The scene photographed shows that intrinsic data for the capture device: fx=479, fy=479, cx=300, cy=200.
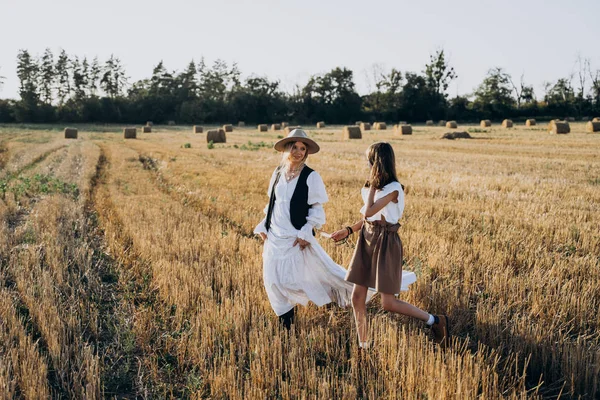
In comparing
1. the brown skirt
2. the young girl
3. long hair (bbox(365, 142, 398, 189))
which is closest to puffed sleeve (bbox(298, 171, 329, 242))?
the young girl

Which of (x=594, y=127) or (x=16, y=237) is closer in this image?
(x=16, y=237)

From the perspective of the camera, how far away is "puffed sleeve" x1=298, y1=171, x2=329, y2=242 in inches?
172

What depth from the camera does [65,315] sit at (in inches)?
Result: 183

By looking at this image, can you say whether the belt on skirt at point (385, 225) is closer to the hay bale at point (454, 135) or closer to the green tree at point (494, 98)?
the hay bale at point (454, 135)

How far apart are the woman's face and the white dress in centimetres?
18

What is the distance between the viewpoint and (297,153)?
14.7ft

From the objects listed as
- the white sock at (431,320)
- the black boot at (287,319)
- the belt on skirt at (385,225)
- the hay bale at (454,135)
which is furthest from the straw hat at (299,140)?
the hay bale at (454,135)

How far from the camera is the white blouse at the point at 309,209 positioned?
4391 millimetres

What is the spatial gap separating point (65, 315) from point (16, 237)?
3616 millimetres

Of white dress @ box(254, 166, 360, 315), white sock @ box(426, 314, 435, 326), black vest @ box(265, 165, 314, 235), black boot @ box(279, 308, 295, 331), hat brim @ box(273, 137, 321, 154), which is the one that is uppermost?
hat brim @ box(273, 137, 321, 154)

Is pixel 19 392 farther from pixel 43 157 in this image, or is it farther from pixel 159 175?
pixel 43 157

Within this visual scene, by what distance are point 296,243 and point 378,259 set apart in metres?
0.86

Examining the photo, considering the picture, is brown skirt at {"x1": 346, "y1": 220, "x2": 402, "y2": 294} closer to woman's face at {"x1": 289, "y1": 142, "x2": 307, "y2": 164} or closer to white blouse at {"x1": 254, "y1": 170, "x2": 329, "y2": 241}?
white blouse at {"x1": 254, "y1": 170, "x2": 329, "y2": 241}

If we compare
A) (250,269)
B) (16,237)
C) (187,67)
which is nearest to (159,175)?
(16,237)
